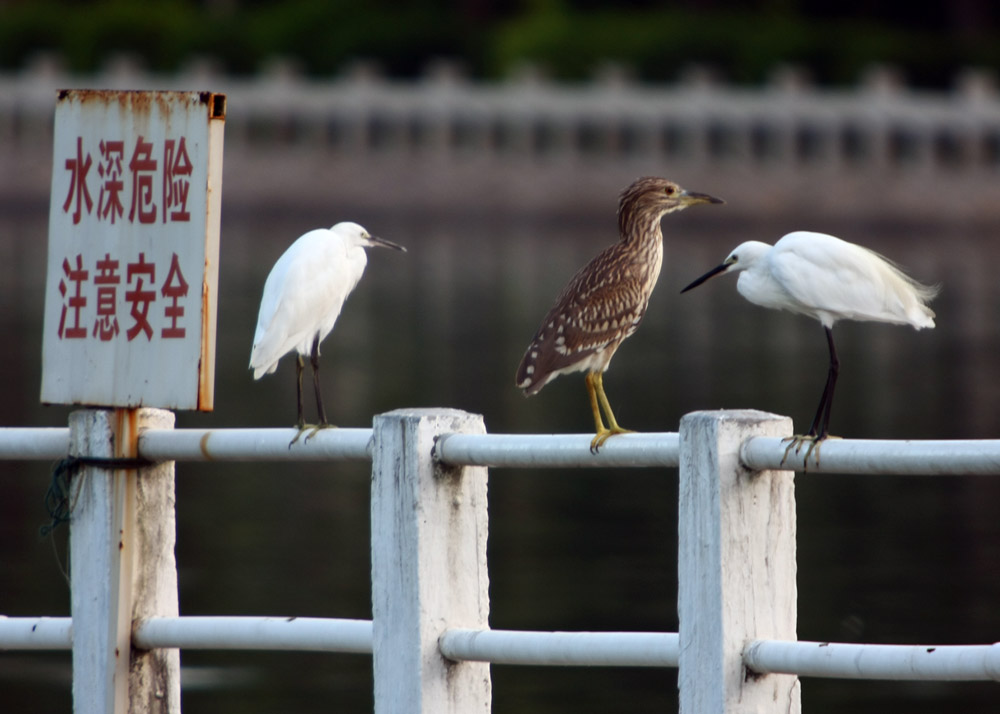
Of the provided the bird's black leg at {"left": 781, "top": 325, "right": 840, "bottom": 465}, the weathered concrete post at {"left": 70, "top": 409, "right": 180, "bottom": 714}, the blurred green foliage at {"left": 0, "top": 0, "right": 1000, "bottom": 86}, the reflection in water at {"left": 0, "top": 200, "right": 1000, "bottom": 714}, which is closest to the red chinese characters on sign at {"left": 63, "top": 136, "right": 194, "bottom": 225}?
the weathered concrete post at {"left": 70, "top": 409, "right": 180, "bottom": 714}

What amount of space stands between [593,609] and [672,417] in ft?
22.9

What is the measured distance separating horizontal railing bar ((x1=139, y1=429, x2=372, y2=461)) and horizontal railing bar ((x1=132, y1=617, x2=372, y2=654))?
1.32 feet

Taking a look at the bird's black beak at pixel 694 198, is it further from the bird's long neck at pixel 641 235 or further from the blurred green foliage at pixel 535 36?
the blurred green foliage at pixel 535 36

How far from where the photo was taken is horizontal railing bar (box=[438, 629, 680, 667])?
4.56 metres

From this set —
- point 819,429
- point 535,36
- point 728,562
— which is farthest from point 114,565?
point 535,36

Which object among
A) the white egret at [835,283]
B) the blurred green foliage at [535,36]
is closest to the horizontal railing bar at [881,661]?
the white egret at [835,283]

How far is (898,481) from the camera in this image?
646 inches

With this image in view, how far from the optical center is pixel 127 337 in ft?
17.3

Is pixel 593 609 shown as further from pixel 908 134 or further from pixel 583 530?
pixel 908 134

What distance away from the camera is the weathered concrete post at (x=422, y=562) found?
4.79m

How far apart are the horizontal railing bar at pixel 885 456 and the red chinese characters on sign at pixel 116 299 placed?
1.61m

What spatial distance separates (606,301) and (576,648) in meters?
1.92

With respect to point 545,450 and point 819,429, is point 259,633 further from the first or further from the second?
point 819,429

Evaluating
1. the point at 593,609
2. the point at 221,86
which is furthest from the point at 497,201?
the point at 593,609
